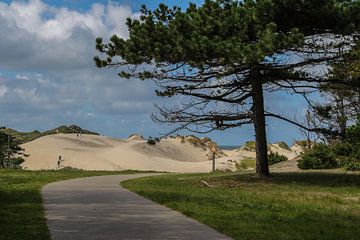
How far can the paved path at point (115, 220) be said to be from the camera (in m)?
9.34

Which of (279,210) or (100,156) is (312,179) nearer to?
(279,210)

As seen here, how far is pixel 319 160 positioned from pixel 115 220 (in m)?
22.9

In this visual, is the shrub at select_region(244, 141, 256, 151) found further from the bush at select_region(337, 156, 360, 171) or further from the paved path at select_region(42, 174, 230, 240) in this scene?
the paved path at select_region(42, 174, 230, 240)

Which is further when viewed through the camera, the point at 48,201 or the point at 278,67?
the point at 278,67

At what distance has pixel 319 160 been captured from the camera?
3219cm

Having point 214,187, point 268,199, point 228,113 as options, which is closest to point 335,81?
point 228,113

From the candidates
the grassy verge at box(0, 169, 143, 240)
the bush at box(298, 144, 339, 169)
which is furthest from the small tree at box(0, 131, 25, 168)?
the grassy verge at box(0, 169, 143, 240)

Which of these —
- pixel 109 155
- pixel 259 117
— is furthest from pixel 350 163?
pixel 109 155

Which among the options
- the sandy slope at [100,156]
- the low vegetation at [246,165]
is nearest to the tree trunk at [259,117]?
the low vegetation at [246,165]

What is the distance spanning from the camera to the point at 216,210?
12.7 m

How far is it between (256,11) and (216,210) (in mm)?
8833

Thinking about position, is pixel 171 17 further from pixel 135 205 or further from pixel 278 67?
pixel 135 205

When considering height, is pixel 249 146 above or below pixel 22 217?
above

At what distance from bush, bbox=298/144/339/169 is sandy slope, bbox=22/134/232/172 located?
1542 cm
